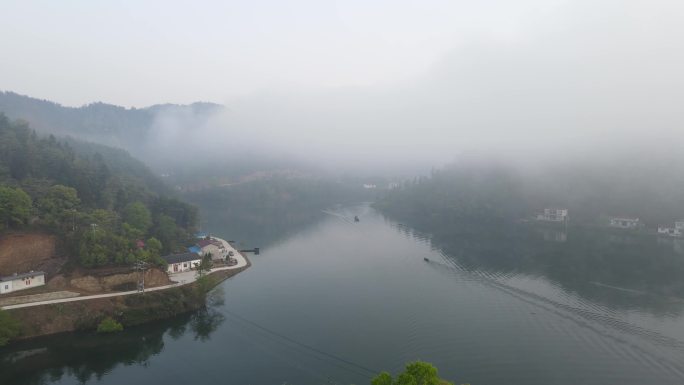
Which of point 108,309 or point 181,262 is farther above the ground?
point 181,262

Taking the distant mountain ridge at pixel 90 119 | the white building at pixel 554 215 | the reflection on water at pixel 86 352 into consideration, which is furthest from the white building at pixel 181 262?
the distant mountain ridge at pixel 90 119

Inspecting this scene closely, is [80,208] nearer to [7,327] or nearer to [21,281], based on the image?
[21,281]

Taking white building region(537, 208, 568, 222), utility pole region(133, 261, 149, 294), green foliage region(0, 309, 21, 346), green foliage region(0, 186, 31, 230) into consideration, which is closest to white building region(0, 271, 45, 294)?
green foliage region(0, 309, 21, 346)

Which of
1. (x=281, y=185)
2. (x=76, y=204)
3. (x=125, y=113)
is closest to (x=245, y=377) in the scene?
(x=76, y=204)

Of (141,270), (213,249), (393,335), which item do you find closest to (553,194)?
(213,249)

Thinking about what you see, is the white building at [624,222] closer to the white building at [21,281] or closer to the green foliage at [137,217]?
the green foliage at [137,217]

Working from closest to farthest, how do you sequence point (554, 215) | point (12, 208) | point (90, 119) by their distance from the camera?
point (12, 208), point (554, 215), point (90, 119)

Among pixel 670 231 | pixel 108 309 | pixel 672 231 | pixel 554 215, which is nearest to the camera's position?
pixel 108 309

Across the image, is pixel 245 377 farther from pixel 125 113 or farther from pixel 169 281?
pixel 125 113
